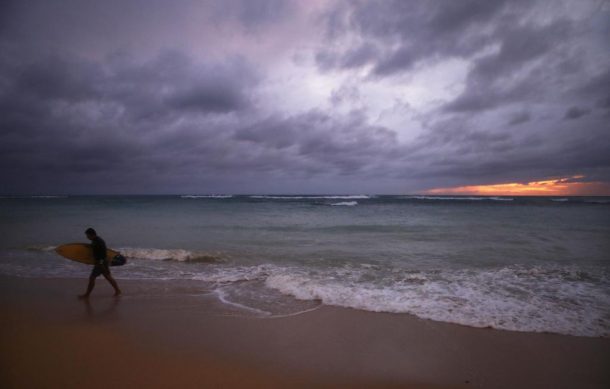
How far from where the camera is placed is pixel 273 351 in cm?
436

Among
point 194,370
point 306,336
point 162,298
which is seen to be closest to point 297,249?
point 162,298

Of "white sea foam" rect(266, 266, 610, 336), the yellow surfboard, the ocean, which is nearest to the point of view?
"white sea foam" rect(266, 266, 610, 336)

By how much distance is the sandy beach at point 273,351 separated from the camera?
12.1ft

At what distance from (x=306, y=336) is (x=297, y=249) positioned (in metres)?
8.34

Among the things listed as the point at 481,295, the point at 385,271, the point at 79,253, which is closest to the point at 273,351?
the point at 481,295

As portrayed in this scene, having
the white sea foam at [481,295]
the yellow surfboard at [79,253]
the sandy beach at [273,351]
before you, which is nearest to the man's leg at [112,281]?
the sandy beach at [273,351]

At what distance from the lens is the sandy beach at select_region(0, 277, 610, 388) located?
369 centimetres

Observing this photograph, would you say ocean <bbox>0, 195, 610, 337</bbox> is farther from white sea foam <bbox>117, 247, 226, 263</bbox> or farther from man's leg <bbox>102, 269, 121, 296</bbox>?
man's leg <bbox>102, 269, 121, 296</bbox>

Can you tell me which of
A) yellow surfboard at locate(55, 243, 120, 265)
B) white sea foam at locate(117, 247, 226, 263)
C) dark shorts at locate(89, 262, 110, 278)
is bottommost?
white sea foam at locate(117, 247, 226, 263)

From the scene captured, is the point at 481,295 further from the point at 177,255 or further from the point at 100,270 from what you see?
the point at 177,255

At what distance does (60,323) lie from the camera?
529cm

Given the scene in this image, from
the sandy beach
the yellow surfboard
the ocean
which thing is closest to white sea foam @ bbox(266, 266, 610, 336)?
the ocean

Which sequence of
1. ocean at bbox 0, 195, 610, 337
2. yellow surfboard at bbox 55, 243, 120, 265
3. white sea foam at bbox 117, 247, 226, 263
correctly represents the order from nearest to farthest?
1. ocean at bbox 0, 195, 610, 337
2. yellow surfboard at bbox 55, 243, 120, 265
3. white sea foam at bbox 117, 247, 226, 263

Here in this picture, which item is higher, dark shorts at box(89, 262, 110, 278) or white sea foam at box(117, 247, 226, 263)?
dark shorts at box(89, 262, 110, 278)
